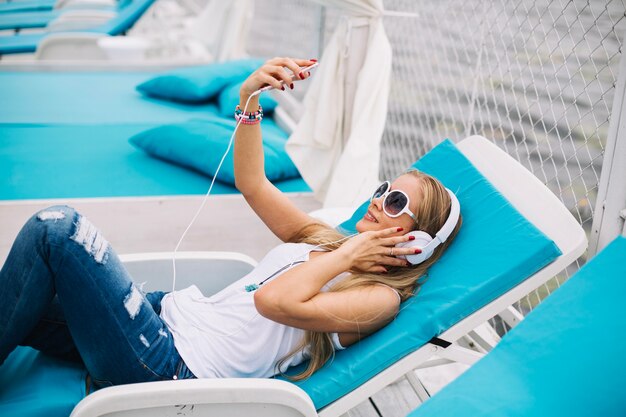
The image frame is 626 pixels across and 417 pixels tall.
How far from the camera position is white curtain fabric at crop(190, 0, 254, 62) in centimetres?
614

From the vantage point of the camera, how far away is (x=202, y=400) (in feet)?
5.21

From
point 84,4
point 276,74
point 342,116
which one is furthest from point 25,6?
point 276,74

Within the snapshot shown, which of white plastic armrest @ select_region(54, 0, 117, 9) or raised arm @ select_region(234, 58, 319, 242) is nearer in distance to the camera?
raised arm @ select_region(234, 58, 319, 242)

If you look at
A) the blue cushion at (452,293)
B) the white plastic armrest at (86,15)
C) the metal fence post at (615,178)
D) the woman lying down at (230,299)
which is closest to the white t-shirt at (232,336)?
the woman lying down at (230,299)

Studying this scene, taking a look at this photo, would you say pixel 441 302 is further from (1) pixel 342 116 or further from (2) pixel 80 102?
(2) pixel 80 102

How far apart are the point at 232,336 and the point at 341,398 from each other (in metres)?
0.38

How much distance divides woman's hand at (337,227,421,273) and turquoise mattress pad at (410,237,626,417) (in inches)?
17.0

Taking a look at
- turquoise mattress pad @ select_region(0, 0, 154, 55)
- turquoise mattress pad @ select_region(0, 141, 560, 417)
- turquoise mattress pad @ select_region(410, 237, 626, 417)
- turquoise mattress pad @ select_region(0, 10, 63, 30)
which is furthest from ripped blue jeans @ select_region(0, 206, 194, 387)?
turquoise mattress pad @ select_region(0, 10, 63, 30)

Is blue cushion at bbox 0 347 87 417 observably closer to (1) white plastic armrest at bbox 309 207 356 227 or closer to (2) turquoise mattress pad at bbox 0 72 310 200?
(1) white plastic armrest at bbox 309 207 356 227

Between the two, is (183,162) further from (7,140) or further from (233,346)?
(233,346)

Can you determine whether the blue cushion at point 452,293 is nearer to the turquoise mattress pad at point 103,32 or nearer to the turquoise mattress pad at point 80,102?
the turquoise mattress pad at point 80,102

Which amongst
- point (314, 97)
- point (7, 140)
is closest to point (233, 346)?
point (314, 97)

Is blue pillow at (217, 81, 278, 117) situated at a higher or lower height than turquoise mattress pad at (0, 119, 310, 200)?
Answer: higher

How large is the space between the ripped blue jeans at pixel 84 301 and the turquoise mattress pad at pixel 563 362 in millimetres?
827
